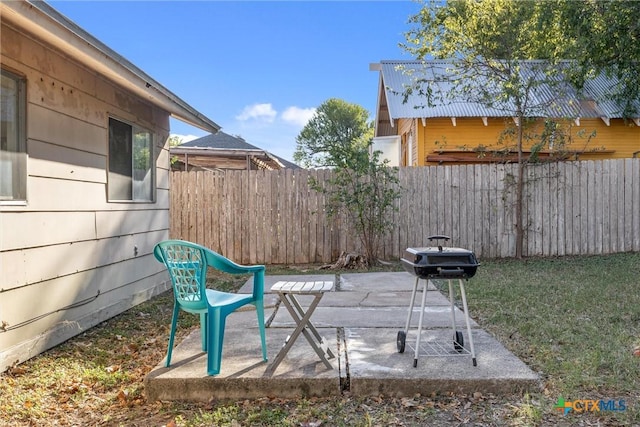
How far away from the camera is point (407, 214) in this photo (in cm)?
816

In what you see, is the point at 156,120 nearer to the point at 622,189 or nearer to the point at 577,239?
the point at 577,239

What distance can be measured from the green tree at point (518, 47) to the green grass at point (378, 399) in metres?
A: 4.07

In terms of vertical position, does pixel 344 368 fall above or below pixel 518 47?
below

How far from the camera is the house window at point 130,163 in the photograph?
479 cm

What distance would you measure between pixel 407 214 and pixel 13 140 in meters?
6.32

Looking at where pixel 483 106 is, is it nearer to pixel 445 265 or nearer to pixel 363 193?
pixel 363 193

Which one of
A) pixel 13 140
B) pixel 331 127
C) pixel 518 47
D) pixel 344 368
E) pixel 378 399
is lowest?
pixel 378 399

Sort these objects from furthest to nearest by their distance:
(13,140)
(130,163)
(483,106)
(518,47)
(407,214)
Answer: (483,106) → (518,47) → (407,214) → (130,163) → (13,140)

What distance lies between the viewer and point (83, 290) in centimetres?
412

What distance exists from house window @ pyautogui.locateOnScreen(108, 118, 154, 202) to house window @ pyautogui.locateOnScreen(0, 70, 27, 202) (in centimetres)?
138

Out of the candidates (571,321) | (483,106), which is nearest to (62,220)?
(571,321)

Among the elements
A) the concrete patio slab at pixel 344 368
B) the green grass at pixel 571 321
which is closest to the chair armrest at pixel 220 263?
the concrete patio slab at pixel 344 368

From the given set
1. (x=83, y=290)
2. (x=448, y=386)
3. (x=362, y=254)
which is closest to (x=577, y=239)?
(x=362, y=254)

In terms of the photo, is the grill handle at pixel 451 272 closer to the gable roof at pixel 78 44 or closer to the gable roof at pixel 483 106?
the gable roof at pixel 78 44
